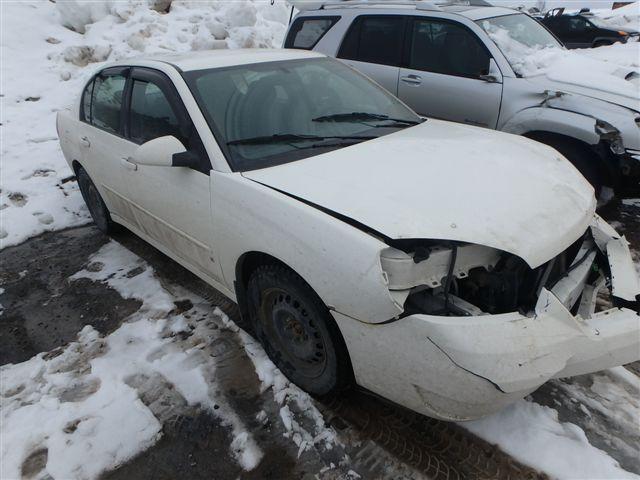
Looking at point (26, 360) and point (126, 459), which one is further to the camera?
point (26, 360)

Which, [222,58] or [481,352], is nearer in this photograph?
[481,352]

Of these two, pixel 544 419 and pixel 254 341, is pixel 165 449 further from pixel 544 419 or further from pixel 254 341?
pixel 544 419

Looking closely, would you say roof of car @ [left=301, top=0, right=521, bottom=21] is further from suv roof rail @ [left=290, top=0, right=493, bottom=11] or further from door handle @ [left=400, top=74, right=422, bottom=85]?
door handle @ [left=400, top=74, right=422, bottom=85]

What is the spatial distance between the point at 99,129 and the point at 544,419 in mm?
3656

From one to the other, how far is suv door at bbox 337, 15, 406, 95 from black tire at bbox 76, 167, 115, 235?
119 inches

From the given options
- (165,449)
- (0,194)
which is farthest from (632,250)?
(0,194)

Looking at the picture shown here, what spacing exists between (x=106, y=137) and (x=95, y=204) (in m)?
1.00

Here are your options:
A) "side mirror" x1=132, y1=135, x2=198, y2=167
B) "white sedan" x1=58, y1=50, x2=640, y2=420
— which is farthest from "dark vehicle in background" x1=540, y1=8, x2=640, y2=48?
"side mirror" x1=132, y1=135, x2=198, y2=167

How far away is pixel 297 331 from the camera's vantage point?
2.34m

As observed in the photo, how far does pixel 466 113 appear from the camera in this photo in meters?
4.46

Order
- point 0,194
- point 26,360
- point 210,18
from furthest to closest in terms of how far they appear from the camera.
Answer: point 210,18 → point 0,194 → point 26,360

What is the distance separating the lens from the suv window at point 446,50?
4383 mm

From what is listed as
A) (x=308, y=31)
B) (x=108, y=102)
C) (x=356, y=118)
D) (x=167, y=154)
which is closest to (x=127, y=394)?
(x=167, y=154)

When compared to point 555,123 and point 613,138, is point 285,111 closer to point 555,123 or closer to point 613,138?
point 555,123
